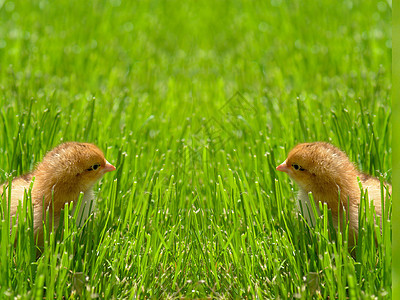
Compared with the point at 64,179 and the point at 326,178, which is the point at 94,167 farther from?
the point at 326,178

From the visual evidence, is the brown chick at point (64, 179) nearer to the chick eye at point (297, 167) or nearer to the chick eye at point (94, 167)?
the chick eye at point (94, 167)

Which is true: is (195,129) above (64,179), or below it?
above

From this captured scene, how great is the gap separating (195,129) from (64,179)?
216 centimetres

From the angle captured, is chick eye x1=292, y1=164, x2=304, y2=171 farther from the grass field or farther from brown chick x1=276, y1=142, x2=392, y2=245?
the grass field

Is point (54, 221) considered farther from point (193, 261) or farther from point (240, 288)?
point (240, 288)

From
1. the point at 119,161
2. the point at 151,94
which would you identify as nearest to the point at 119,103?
the point at 151,94

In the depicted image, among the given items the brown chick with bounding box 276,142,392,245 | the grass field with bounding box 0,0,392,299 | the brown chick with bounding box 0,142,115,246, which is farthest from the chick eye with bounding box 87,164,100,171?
the brown chick with bounding box 276,142,392,245

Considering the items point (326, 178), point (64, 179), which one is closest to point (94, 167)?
point (64, 179)

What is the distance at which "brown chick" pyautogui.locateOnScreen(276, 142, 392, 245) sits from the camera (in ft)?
11.4

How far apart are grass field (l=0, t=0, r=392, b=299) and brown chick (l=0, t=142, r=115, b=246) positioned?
16cm

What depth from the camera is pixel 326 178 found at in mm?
3467

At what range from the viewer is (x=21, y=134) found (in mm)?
4352

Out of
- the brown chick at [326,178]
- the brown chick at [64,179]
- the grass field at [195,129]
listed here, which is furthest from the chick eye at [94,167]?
the brown chick at [326,178]

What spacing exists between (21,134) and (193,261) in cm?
174
